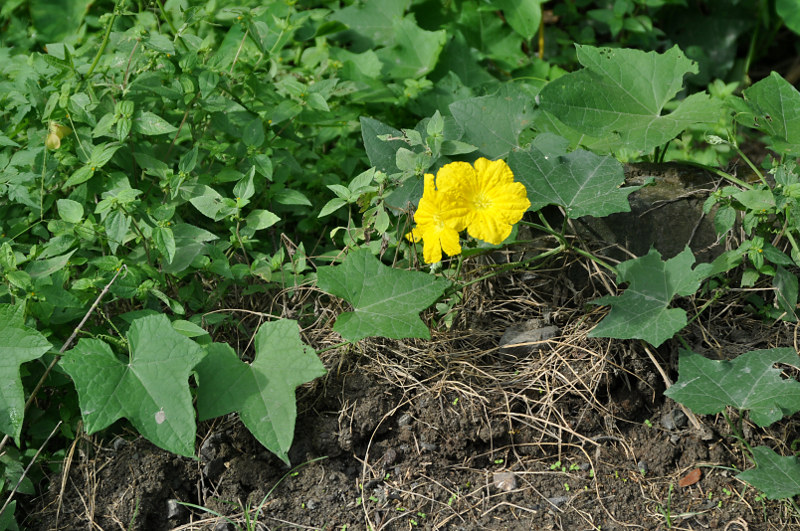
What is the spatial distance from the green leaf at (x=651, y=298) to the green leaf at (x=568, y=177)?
0.22 meters

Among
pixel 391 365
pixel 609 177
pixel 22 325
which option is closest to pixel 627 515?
pixel 391 365

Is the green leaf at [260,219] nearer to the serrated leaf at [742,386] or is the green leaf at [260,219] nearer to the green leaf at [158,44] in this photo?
the green leaf at [158,44]

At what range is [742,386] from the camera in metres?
1.79

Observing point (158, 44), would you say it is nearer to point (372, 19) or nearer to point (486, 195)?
point (486, 195)

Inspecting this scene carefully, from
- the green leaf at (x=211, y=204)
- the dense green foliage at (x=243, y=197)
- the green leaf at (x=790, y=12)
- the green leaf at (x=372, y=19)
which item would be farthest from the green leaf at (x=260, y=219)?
the green leaf at (x=790, y=12)

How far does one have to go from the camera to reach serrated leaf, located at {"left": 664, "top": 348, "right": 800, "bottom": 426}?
5.75 ft

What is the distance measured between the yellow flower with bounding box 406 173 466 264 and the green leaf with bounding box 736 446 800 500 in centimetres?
89

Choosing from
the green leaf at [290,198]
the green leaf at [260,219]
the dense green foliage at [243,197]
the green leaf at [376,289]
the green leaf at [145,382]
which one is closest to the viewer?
the green leaf at [145,382]

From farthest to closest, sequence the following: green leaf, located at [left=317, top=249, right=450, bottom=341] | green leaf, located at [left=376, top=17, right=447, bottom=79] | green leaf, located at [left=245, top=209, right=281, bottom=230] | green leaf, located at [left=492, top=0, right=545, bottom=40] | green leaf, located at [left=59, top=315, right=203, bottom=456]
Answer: green leaf, located at [left=492, top=0, right=545, bottom=40] < green leaf, located at [left=376, top=17, right=447, bottom=79] < green leaf, located at [left=245, top=209, right=281, bottom=230] < green leaf, located at [left=317, top=249, right=450, bottom=341] < green leaf, located at [left=59, top=315, right=203, bottom=456]

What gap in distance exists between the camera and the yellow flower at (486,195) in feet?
6.04

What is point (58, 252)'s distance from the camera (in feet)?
6.64

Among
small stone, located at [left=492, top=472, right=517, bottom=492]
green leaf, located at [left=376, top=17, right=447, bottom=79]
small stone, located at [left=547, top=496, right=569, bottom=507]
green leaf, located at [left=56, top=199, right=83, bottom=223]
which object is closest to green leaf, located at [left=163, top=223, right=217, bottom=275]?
green leaf, located at [left=56, top=199, right=83, bottom=223]

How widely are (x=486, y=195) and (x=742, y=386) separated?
810 mm

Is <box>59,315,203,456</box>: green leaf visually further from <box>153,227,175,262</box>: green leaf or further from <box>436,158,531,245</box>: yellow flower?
<box>436,158,531,245</box>: yellow flower
